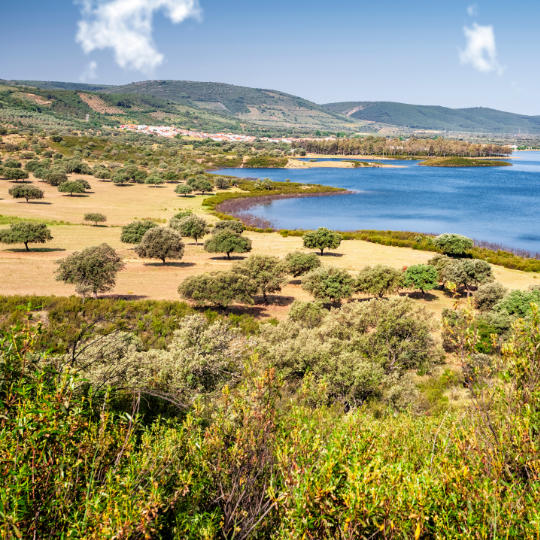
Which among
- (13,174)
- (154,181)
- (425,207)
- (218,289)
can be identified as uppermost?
(13,174)

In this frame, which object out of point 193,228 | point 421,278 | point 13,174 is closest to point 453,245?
point 421,278

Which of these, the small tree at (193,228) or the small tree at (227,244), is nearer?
the small tree at (227,244)

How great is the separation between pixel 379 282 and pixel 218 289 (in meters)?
13.9

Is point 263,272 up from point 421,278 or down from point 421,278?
up

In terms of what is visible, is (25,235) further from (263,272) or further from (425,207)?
(425,207)

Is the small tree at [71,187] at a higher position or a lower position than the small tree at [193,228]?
higher

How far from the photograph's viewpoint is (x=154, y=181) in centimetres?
11812

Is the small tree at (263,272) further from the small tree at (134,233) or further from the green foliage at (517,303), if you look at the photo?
the small tree at (134,233)

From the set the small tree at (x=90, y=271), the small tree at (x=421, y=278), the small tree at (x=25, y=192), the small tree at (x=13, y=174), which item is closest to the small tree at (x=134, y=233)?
the small tree at (x=90, y=271)

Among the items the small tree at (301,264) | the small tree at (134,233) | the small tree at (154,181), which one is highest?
the small tree at (154,181)

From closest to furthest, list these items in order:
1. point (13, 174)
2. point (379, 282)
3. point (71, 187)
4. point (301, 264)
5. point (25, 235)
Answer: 1. point (379, 282)
2. point (301, 264)
3. point (25, 235)
4. point (71, 187)
5. point (13, 174)

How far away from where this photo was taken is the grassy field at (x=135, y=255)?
35844 millimetres

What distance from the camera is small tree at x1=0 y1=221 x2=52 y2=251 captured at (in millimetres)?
47062

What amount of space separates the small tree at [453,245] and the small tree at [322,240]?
1402 centimetres
